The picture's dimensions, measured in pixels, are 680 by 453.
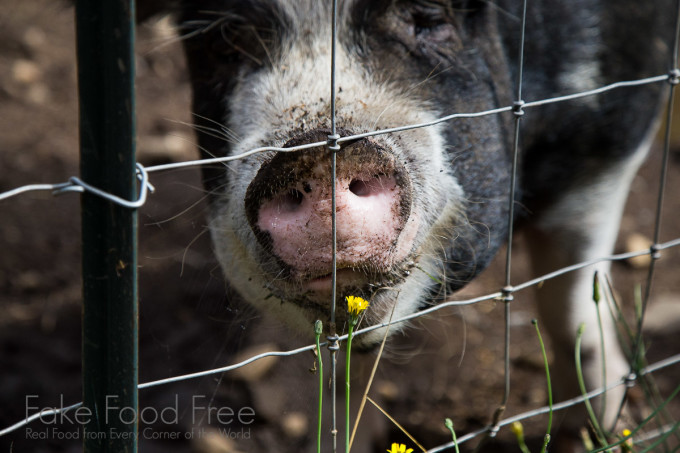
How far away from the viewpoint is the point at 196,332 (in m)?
2.80

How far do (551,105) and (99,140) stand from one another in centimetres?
153

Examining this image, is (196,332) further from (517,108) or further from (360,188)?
(517,108)

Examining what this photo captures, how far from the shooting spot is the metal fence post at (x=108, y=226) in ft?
2.77

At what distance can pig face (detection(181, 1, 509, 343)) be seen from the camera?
127 cm

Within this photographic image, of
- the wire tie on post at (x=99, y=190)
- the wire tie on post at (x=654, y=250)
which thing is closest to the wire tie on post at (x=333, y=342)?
the wire tie on post at (x=99, y=190)

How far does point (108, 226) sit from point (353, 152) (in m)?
0.49

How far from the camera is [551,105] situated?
2109 mm

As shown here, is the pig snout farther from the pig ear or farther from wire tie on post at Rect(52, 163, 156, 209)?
the pig ear

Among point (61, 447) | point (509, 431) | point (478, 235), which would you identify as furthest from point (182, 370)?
point (478, 235)

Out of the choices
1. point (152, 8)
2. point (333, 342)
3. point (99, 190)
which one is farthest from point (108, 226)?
point (152, 8)

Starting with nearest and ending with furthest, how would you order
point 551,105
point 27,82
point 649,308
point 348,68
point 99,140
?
point 99,140 < point 348,68 < point 551,105 < point 649,308 < point 27,82

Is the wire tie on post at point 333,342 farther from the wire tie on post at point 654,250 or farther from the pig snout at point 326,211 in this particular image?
the wire tie on post at point 654,250

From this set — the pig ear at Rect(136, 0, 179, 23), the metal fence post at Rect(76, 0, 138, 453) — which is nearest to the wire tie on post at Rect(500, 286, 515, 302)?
the metal fence post at Rect(76, 0, 138, 453)

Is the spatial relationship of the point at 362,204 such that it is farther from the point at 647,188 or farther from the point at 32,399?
the point at 647,188
